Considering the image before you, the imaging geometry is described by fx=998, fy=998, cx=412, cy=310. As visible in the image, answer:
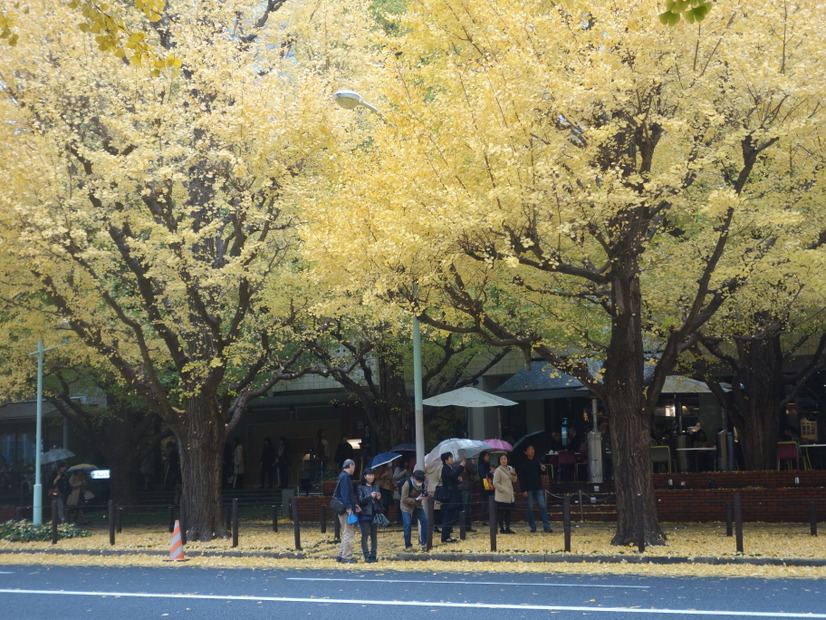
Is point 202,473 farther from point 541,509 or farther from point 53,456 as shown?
point 53,456

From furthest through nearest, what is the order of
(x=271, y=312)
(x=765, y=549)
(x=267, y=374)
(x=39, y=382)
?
(x=267, y=374) < (x=39, y=382) < (x=271, y=312) < (x=765, y=549)

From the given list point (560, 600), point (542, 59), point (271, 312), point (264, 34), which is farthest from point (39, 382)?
point (560, 600)

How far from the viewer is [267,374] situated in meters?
30.2

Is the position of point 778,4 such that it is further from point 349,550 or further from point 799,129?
point 349,550

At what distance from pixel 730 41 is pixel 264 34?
1215 cm

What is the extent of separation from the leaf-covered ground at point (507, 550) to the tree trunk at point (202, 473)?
71 cm

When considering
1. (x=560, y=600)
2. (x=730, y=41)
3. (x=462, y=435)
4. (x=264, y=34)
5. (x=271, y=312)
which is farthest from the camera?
(x=462, y=435)

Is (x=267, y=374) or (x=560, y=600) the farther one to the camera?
(x=267, y=374)

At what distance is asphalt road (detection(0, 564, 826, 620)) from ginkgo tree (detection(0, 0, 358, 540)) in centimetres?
656

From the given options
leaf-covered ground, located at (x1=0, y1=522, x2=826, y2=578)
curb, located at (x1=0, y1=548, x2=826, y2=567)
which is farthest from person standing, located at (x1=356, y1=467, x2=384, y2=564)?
curb, located at (x1=0, y1=548, x2=826, y2=567)

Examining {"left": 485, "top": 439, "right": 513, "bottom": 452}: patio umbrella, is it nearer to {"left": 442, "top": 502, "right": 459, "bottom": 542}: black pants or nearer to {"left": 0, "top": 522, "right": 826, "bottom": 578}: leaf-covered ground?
{"left": 0, "top": 522, "right": 826, "bottom": 578}: leaf-covered ground

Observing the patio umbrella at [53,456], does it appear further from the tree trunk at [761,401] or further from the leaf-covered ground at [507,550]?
the tree trunk at [761,401]

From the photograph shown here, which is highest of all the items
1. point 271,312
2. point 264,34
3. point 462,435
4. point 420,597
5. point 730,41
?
point 264,34

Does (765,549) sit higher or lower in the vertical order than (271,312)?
lower
